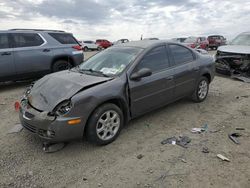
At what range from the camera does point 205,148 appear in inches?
138

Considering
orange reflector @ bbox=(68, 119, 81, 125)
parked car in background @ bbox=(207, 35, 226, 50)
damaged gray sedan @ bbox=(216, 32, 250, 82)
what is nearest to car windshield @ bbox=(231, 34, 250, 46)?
damaged gray sedan @ bbox=(216, 32, 250, 82)

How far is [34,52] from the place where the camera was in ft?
23.3

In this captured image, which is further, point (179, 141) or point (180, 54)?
point (180, 54)

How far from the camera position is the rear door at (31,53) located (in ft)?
22.5

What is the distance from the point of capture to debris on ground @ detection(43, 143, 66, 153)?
136 inches

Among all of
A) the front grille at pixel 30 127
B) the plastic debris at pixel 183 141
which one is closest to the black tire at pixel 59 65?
the front grille at pixel 30 127

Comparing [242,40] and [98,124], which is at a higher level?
[242,40]

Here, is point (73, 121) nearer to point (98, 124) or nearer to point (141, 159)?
point (98, 124)

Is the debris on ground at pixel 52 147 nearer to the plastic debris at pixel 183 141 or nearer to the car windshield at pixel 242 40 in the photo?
the plastic debris at pixel 183 141

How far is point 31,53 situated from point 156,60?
4.46m

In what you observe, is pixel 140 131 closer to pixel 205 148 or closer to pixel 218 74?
pixel 205 148

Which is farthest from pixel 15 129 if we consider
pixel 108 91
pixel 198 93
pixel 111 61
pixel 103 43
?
pixel 103 43

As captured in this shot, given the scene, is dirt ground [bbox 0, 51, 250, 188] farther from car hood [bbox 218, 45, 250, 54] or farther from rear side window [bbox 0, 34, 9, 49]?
car hood [bbox 218, 45, 250, 54]

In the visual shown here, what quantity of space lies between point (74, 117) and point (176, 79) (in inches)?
96.2
